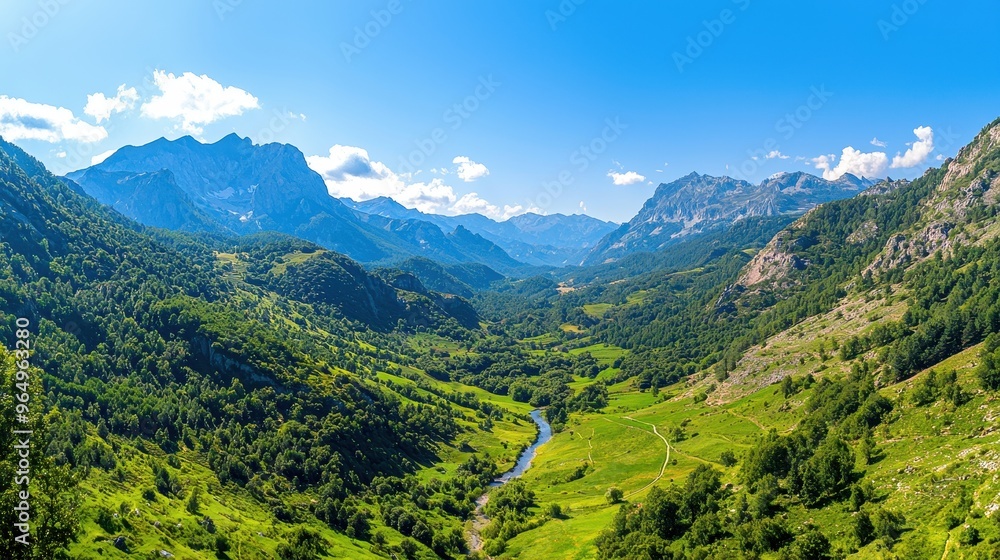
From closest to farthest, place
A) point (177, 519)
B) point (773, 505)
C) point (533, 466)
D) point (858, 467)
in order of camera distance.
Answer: point (773, 505) < point (858, 467) < point (177, 519) < point (533, 466)

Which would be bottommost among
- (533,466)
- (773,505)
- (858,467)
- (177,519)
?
(533,466)

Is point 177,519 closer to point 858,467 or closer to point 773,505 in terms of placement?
point 773,505

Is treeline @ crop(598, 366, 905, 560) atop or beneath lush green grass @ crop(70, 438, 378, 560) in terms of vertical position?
atop

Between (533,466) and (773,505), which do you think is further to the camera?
(533,466)

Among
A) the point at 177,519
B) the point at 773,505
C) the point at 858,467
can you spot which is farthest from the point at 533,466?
the point at 177,519

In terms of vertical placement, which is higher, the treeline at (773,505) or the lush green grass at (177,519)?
the treeline at (773,505)

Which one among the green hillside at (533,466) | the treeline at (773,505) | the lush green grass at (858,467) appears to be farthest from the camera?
the treeline at (773,505)

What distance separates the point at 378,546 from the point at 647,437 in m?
103

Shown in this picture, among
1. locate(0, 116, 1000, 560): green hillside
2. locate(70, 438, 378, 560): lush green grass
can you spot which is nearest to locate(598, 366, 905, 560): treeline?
locate(0, 116, 1000, 560): green hillside

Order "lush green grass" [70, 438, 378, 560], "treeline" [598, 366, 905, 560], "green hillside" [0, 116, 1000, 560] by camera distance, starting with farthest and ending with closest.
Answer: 1. "lush green grass" [70, 438, 378, 560]
2. "treeline" [598, 366, 905, 560]
3. "green hillside" [0, 116, 1000, 560]

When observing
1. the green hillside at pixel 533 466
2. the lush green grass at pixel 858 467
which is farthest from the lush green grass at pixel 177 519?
the lush green grass at pixel 858 467

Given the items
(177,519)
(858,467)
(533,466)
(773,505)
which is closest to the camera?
(773,505)

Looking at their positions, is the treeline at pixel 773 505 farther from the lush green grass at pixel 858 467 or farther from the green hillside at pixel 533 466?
the lush green grass at pixel 858 467

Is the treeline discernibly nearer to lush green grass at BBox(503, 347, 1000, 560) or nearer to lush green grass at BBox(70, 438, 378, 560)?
lush green grass at BBox(503, 347, 1000, 560)
